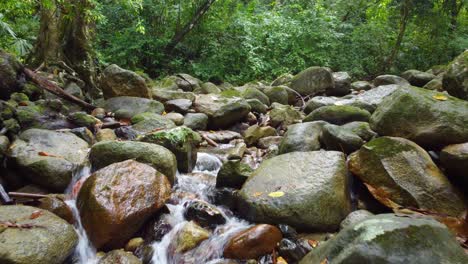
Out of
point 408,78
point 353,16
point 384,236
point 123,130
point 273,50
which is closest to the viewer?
point 384,236

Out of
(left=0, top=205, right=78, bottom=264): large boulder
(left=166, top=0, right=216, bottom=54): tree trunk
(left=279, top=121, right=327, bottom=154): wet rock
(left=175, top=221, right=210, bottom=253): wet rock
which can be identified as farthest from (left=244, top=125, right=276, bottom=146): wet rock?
(left=166, top=0, right=216, bottom=54): tree trunk

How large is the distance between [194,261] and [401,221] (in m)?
1.99

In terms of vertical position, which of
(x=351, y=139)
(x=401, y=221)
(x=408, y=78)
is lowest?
(x=408, y=78)

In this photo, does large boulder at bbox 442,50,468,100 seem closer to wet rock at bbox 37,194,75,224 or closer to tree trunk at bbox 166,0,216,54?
wet rock at bbox 37,194,75,224

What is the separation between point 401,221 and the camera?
2402 millimetres

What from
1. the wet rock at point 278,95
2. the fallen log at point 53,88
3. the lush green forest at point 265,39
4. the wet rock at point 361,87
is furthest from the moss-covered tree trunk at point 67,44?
the wet rock at point 361,87

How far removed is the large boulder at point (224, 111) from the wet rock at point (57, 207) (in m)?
4.24

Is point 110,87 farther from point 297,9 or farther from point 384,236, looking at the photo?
point 297,9

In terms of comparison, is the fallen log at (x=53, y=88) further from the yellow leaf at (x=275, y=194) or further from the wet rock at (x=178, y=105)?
the yellow leaf at (x=275, y=194)

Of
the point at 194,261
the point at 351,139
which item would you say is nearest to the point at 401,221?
the point at 194,261

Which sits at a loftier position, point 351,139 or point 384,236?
point 384,236

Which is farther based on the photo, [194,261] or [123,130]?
[123,130]

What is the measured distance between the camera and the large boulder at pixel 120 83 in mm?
7441

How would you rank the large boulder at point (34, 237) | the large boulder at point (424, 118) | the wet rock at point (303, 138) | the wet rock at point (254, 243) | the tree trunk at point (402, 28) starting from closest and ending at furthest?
the large boulder at point (34, 237)
the wet rock at point (254, 243)
the large boulder at point (424, 118)
the wet rock at point (303, 138)
the tree trunk at point (402, 28)
